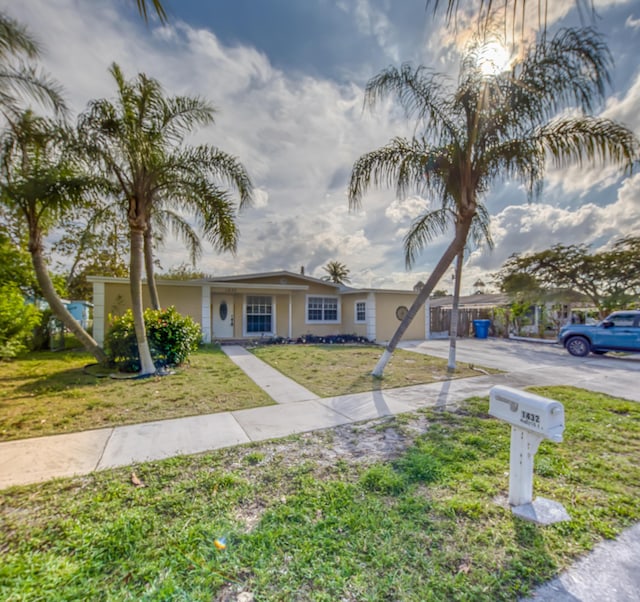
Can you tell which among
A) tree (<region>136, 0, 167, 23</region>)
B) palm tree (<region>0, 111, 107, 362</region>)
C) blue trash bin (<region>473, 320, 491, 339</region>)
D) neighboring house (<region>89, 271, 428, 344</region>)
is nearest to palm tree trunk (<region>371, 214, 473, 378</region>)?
tree (<region>136, 0, 167, 23</region>)

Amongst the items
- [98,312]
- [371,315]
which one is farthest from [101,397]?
[371,315]

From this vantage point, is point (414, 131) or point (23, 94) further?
point (414, 131)

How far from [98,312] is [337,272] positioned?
33223 mm

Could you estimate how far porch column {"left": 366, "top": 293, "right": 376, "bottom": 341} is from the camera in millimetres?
14702

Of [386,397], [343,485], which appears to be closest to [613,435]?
[386,397]

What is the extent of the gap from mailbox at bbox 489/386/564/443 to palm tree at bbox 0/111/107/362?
790cm

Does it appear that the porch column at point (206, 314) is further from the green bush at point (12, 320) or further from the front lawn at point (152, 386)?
the green bush at point (12, 320)

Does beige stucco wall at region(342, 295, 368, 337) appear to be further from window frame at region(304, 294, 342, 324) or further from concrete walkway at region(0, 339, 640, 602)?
concrete walkway at region(0, 339, 640, 602)

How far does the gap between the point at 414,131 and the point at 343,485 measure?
667cm

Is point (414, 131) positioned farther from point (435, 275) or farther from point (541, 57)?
point (435, 275)

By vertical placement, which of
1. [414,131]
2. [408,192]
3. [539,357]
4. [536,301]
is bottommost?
[539,357]

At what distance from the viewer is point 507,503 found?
2.45m

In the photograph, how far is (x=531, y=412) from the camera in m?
2.16

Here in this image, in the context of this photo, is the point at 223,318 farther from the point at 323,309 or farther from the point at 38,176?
the point at 38,176
